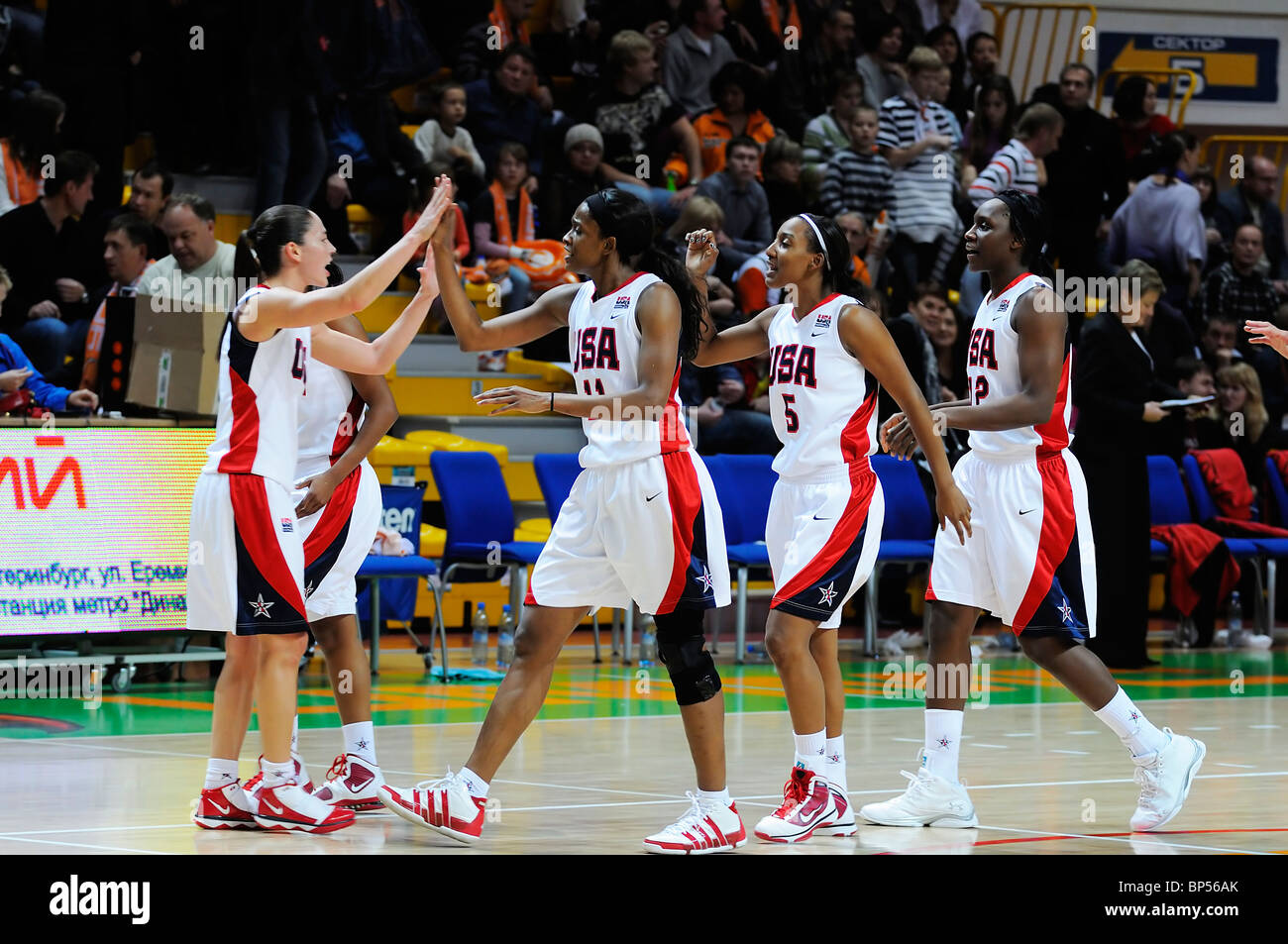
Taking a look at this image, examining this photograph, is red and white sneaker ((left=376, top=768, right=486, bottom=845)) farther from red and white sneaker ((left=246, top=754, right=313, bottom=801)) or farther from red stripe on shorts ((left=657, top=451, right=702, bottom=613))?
red stripe on shorts ((left=657, top=451, right=702, bottom=613))

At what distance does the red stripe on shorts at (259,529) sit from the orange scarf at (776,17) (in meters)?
13.0

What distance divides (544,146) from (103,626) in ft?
23.2

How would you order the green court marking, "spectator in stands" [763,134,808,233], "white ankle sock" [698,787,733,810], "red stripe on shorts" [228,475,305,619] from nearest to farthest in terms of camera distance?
1. "white ankle sock" [698,787,733,810]
2. "red stripe on shorts" [228,475,305,619]
3. the green court marking
4. "spectator in stands" [763,134,808,233]

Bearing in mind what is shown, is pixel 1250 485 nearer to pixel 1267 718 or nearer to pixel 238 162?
pixel 1267 718

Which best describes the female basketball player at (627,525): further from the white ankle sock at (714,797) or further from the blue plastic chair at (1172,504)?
the blue plastic chair at (1172,504)

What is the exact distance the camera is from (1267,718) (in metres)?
10.2

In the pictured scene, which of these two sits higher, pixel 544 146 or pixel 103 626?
pixel 544 146

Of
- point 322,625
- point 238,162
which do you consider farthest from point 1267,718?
point 238,162

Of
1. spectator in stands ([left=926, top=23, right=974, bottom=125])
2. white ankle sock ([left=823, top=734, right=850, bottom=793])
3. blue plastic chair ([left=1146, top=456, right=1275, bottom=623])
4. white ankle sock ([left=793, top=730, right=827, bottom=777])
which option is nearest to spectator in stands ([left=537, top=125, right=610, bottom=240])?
blue plastic chair ([left=1146, top=456, right=1275, bottom=623])

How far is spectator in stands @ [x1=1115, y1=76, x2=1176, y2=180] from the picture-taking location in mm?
17891

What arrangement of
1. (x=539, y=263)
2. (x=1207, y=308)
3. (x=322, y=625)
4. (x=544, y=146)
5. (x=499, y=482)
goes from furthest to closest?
(x=1207, y=308)
(x=544, y=146)
(x=539, y=263)
(x=499, y=482)
(x=322, y=625)

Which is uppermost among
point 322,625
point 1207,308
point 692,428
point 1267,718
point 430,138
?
point 430,138

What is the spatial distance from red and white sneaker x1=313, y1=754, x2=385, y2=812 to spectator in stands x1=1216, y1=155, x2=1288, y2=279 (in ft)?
47.4

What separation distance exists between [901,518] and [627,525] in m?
7.48
